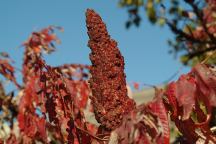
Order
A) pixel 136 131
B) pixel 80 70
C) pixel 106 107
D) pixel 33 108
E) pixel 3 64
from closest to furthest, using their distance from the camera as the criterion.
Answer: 1. pixel 136 131
2. pixel 106 107
3. pixel 33 108
4. pixel 3 64
5. pixel 80 70

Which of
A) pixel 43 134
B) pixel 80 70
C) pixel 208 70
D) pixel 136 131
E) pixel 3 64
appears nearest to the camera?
pixel 136 131

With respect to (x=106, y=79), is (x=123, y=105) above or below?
below

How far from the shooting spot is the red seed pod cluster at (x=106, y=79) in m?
1.84

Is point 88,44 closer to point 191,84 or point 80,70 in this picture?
point 191,84

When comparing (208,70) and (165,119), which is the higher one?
(208,70)

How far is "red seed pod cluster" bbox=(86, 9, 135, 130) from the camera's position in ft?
6.04

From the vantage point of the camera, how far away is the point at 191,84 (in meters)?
1.57

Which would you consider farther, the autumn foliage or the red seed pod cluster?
the red seed pod cluster

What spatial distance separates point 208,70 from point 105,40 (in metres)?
0.52

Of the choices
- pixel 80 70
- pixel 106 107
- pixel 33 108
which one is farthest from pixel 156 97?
pixel 80 70

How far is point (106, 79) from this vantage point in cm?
188

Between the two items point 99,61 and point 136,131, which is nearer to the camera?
point 136,131

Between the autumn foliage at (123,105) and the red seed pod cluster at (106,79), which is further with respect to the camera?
the red seed pod cluster at (106,79)

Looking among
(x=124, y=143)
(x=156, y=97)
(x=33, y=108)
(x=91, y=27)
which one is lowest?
(x=124, y=143)
